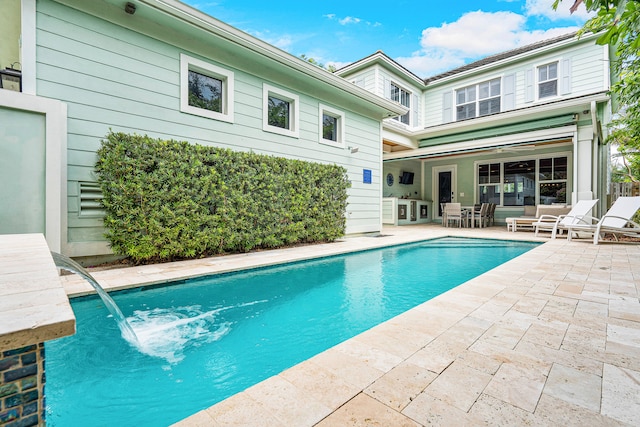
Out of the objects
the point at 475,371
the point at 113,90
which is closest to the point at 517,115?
the point at 475,371

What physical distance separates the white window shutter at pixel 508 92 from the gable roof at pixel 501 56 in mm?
695

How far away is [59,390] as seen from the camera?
162 centimetres

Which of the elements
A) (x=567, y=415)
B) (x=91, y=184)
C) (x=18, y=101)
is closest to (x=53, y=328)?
(x=567, y=415)

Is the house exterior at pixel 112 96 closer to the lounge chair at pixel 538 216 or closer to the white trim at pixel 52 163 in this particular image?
the white trim at pixel 52 163

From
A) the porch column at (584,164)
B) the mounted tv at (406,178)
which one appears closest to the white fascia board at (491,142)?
the porch column at (584,164)

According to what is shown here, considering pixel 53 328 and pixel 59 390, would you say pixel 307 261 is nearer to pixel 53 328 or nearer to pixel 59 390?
pixel 59 390

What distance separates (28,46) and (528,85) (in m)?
12.3

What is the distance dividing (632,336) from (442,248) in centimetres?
462

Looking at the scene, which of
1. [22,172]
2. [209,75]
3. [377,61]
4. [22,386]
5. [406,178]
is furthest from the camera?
[406,178]

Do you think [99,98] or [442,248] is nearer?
[99,98]

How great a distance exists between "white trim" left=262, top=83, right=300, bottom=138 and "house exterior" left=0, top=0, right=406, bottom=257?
0.02 metres

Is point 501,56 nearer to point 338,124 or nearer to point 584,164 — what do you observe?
point 584,164

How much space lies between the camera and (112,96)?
4176mm

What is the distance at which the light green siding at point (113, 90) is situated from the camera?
3.80 meters
